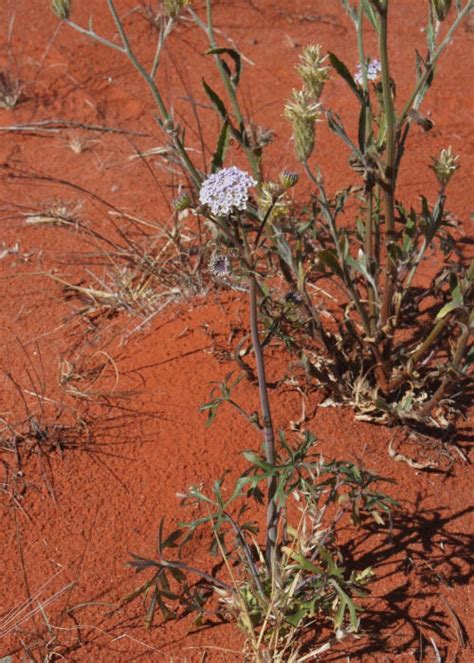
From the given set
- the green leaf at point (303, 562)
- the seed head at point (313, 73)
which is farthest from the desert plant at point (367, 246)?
the green leaf at point (303, 562)

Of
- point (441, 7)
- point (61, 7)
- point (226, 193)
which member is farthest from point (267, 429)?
point (61, 7)

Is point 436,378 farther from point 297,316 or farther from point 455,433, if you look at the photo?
point 297,316

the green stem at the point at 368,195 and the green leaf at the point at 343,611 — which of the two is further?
the green stem at the point at 368,195

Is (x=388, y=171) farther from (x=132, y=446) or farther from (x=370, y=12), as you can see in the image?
(x=132, y=446)

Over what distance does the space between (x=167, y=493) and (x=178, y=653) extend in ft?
1.58

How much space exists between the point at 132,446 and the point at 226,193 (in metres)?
1.14

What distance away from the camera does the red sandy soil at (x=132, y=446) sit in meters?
2.15

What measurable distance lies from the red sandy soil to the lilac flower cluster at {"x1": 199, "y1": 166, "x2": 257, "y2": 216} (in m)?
1.01

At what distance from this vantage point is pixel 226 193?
5.51ft

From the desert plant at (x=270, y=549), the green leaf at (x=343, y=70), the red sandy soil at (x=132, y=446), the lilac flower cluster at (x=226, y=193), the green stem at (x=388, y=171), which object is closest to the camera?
the lilac flower cluster at (x=226, y=193)

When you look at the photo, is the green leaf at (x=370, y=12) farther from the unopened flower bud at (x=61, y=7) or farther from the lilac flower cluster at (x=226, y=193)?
the unopened flower bud at (x=61, y=7)

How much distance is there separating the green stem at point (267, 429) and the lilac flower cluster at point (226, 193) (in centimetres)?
15

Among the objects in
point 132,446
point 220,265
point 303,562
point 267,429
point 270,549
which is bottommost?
point 132,446

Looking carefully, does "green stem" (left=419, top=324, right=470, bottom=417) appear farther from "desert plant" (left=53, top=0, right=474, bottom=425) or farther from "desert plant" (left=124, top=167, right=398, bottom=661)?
"desert plant" (left=124, top=167, right=398, bottom=661)
